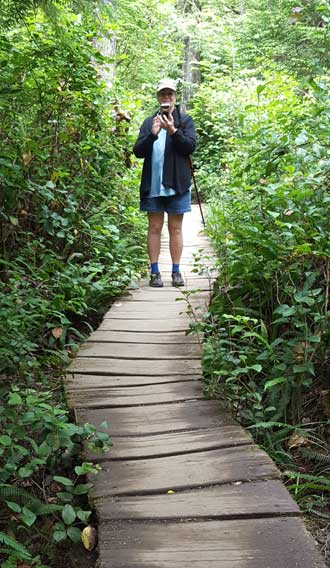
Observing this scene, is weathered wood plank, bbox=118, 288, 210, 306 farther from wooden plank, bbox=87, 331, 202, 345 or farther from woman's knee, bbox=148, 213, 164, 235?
wooden plank, bbox=87, 331, 202, 345

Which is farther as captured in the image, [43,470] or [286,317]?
[286,317]

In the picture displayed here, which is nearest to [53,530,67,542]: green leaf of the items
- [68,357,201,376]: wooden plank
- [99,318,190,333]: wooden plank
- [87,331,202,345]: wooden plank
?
[68,357,201,376]: wooden plank

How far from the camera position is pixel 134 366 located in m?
4.02

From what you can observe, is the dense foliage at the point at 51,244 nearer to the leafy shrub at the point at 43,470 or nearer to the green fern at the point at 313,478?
the leafy shrub at the point at 43,470

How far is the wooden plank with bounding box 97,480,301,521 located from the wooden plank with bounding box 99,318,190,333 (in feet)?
7.24

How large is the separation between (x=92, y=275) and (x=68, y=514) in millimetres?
3015

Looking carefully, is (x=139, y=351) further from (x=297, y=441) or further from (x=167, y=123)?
(x=167, y=123)

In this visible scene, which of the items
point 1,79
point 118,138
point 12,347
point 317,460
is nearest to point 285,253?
point 317,460

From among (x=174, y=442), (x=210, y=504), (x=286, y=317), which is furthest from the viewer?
(x=286, y=317)

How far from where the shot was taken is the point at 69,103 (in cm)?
572

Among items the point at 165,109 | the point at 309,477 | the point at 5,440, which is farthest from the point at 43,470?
the point at 165,109

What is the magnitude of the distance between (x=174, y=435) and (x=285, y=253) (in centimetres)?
159

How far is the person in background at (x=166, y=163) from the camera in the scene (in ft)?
18.8

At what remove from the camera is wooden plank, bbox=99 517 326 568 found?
2.13 meters
